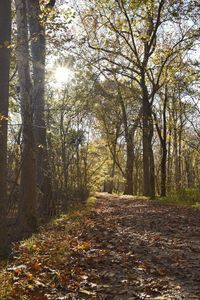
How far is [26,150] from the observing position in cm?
902

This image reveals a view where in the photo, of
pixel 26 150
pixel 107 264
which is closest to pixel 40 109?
pixel 26 150

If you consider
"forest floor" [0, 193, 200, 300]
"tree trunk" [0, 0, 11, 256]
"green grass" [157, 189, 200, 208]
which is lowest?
"forest floor" [0, 193, 200, 300]

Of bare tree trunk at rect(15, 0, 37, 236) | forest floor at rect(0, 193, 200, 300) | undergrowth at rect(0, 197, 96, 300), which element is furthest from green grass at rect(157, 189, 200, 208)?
bare tree trunk at rect(15, 0, 37, 236)

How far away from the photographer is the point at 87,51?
70.3 ft

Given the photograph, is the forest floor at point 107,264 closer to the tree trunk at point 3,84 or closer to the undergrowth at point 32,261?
the undergrowth at point 32,261

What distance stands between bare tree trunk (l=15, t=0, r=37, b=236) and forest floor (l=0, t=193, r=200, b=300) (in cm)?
56

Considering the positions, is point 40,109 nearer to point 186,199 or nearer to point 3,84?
point 3,84

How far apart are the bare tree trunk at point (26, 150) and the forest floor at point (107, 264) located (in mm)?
559

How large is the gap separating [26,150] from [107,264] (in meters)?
4.08

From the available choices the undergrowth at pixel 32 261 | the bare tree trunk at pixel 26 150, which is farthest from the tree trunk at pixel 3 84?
the bare tree trunk at pixel 26 150

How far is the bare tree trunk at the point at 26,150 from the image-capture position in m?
8.94

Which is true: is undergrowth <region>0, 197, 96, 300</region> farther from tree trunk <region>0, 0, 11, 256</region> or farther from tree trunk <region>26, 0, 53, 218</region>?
tree trunk <region>26, 0, 53, 218</region>

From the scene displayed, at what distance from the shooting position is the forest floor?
4.51 metres

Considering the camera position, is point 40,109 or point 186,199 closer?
point 40,109
